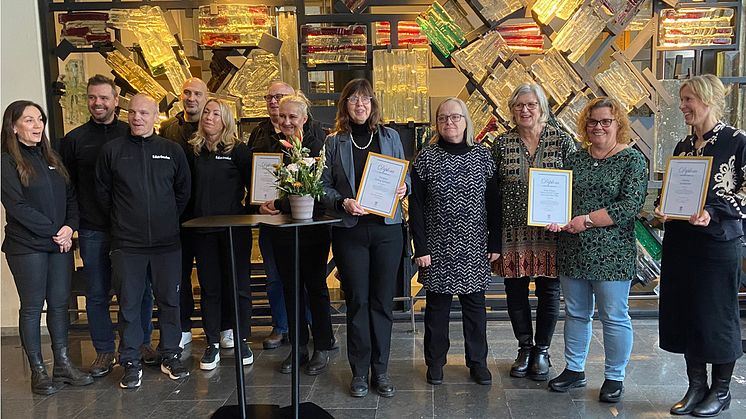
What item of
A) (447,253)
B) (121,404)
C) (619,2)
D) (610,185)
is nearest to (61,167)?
(121,404)

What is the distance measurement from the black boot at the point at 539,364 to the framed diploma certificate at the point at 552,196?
833 millimetres

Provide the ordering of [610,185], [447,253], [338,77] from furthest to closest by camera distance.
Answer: [338,77], [447,253], [610,185]

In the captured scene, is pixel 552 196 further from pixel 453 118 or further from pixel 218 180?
pixel 218 180

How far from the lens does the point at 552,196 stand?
2836 millimetres

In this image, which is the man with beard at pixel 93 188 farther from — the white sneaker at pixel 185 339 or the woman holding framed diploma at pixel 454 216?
the woman holding framed diploma at pixel 454 216

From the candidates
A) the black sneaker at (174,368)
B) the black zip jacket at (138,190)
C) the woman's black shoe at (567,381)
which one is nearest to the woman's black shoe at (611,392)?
the woman's black shoe at (567,381)

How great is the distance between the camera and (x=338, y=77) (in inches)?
175

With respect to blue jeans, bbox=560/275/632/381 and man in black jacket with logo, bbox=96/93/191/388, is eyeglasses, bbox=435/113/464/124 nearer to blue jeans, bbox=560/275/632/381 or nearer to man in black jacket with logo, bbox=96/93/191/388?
blue jeans, bbox=560/275/632/381

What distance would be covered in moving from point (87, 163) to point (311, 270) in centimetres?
146

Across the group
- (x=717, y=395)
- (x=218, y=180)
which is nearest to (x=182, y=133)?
(x=218, y=180)

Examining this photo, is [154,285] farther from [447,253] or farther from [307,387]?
[447,253]

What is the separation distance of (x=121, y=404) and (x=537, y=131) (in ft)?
8.71

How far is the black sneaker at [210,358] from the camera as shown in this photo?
3535 mm

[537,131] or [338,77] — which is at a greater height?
[338,77]
